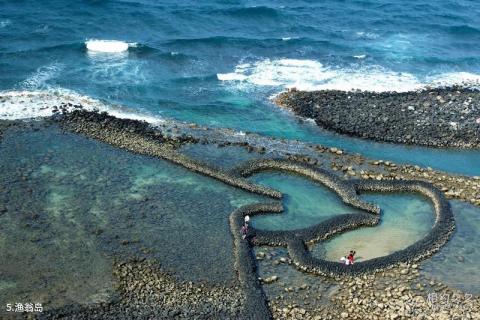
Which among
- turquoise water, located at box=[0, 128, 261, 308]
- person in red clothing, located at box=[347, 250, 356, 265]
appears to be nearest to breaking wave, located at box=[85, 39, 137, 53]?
turquoise water, located at box=[0, 128, 261, 308]

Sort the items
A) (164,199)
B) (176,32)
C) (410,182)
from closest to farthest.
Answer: (164,199)
(410,182)
(176,32)

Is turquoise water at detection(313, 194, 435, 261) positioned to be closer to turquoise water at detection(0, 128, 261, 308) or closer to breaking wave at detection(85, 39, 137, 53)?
turquoise water at detection(0, 128, 261, 308)

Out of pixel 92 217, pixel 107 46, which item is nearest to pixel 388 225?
pixel 92 217

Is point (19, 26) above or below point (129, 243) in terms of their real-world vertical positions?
above

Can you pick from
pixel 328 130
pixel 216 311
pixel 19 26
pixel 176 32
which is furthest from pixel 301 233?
pixel 19 26

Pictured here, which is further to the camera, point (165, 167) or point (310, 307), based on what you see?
point (165, 167)

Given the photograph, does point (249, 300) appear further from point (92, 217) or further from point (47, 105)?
point (47, 105)

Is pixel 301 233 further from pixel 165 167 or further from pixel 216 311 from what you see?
pixel 165 167
